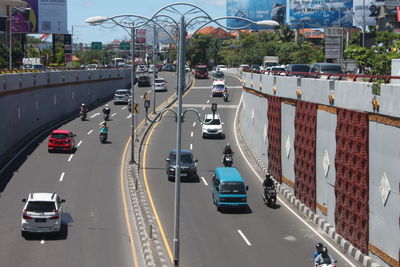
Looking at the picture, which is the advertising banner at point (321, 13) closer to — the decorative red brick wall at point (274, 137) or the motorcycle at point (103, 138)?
the motorcycle at point (103, 138)

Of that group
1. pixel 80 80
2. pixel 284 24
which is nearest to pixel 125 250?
pixel 80 80

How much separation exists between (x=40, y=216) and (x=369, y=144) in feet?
45.0

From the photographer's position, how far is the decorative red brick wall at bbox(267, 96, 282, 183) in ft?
137

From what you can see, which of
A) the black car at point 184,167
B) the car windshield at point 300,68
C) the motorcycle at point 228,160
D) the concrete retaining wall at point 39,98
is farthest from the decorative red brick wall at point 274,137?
the concrete retaining wall at point 39,98

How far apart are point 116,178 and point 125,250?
598 inches

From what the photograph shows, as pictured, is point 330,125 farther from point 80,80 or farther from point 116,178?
point 80,80

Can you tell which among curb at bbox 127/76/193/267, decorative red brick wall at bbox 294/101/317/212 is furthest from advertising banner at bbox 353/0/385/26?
decorative red brick wall at bbox 294/101/317/212

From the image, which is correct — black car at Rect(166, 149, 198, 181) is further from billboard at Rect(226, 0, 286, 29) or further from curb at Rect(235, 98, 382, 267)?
billboard at Rect(226, 0, 286, 29)

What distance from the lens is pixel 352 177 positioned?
27250mm

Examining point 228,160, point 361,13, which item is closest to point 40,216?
point 228,160

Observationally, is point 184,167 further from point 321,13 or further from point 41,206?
point 321,13

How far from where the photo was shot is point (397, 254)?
22.2 meters

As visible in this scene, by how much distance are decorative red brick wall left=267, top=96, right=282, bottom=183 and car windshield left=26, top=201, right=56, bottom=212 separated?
55.1ft

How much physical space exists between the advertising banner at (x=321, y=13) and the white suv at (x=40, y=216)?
86.1 metres
